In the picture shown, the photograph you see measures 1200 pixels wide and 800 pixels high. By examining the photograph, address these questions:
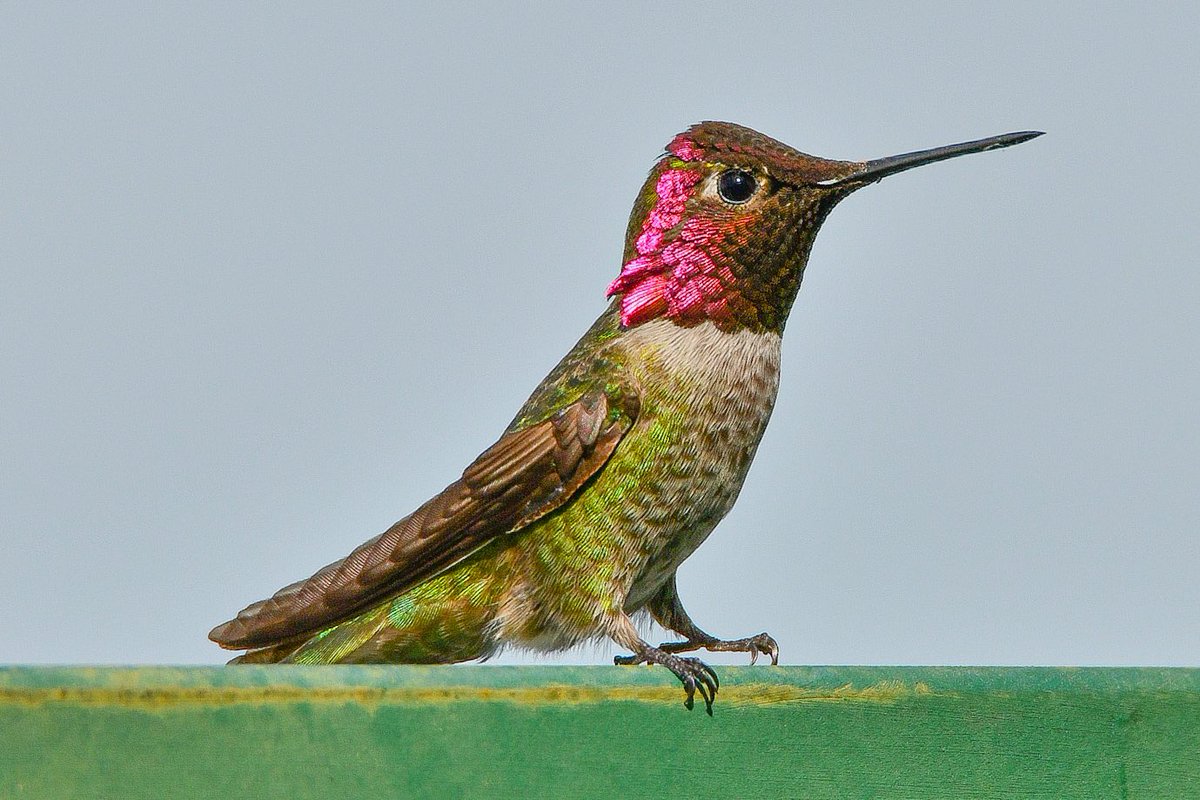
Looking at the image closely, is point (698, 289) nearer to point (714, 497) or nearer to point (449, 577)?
point (714, 497)

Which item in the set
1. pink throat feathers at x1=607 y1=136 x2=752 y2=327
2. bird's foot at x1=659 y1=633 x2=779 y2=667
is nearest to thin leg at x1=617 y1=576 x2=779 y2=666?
bird's foot at x1=659 y1=633 x2=779 y2=667

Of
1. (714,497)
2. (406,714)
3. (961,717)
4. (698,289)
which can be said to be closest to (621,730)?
(406,714)

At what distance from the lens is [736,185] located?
5109mm

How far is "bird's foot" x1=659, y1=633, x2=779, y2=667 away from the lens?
5.24m

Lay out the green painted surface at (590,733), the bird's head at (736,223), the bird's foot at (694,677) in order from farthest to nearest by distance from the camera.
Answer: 1. the bird's head at (736,223)
2. the bird's foot at (694,677)
3. the green painted surface at (590,733)

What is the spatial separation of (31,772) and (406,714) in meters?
0.71

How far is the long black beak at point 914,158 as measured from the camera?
502cm

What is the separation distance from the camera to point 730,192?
16.8 ft

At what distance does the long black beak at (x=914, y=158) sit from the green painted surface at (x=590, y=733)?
2.02 m

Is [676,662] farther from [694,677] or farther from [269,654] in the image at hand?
[269,654]

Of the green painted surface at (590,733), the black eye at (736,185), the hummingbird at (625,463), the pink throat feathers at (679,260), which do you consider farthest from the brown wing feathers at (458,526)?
the green painted surface at (590,733)

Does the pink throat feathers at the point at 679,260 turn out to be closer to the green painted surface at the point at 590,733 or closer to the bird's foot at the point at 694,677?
the bird's foot at the point at 694,677

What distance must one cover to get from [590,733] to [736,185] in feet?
7.88

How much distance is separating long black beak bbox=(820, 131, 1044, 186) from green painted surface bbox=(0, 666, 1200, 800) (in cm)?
202
